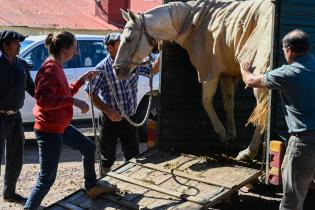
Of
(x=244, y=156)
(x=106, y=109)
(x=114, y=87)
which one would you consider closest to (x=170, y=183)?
(x=244, y=156)

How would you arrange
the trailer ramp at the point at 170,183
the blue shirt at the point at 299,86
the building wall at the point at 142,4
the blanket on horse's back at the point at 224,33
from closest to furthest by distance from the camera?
1. the blue shirt at the point at 299,86
2. the trailer ramp at the point at 170,183
3. the blanket on horse's back at the point at 224,33
4. the building wall at the point at 142,4

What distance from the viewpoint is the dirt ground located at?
6114mm

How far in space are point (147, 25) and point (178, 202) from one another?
6.21 ft

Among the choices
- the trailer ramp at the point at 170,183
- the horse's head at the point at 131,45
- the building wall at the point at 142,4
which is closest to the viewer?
the trailer ramp at the point at 170,183

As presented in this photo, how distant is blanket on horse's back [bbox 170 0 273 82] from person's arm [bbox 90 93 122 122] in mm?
1021

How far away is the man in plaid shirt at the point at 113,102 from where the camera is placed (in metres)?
5.78

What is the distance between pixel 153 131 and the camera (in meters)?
6.22

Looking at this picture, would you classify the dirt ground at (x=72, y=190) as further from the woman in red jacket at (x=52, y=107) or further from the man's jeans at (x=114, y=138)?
the woman in red jacket at (x=52, y=107)

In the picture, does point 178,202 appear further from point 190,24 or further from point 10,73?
point 10,73

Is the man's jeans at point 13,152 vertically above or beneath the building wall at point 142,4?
beneath

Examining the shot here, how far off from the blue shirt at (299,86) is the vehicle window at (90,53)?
650 centimetres

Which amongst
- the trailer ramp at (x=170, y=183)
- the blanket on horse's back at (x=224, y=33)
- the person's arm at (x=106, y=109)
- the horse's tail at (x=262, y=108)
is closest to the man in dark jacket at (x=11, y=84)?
the person's arm at (x=106, y=109)

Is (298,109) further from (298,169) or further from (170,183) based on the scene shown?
(170,183)

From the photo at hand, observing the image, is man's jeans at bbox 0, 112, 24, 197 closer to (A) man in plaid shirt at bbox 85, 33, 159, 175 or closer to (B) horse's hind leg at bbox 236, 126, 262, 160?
(A) man in plaid shirt at bbox 85, 33, 159, 175
